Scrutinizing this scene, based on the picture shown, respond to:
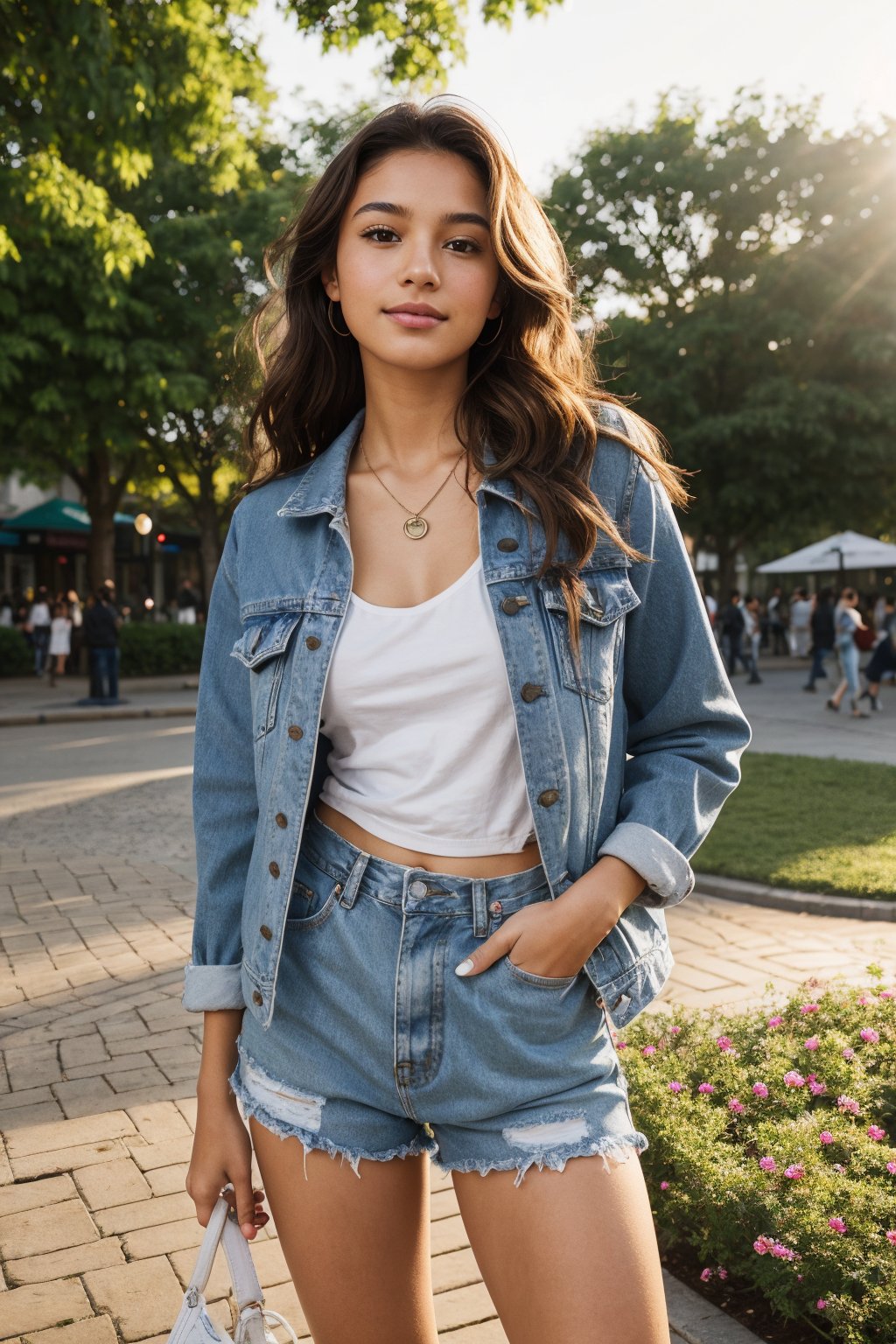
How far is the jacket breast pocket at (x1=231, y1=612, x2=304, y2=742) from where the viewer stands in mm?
1736

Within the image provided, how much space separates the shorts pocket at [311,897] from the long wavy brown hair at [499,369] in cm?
47

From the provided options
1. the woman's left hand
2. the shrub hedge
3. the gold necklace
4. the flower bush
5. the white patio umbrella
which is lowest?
the flower bush

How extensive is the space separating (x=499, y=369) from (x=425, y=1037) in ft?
3.23

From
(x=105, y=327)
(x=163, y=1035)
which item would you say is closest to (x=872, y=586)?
(x=105, y=327)

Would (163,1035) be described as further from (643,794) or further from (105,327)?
(105,327)

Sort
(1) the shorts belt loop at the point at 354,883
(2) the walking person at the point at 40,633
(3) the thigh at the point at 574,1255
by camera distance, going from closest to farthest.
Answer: (3) the thigh at the point at 574,1255, (1) the shorts belt loop at the point at 354,883, (2) the walking person at the point at 40,633

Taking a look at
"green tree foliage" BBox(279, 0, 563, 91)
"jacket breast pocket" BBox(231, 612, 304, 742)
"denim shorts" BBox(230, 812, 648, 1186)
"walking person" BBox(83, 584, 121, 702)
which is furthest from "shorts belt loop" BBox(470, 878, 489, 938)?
"walking person" BBox(83, 584, 121, 702)

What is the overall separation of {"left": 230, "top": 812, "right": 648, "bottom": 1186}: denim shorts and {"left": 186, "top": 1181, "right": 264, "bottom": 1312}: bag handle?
15 centimetres

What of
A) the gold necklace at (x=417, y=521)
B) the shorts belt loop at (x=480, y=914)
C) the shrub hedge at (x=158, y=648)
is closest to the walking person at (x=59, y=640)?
the shrub hedge at (x=158, y=648)

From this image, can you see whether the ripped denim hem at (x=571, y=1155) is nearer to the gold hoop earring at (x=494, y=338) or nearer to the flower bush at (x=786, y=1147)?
the gold hoop earring at (x=494, y=338)

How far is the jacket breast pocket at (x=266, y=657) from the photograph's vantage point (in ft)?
5.70

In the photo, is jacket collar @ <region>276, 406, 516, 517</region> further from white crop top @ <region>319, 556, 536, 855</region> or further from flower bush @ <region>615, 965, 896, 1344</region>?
flower bush @ <region>615, 965, 896, 1344</region>

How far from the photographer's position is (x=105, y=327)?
22.0 metres

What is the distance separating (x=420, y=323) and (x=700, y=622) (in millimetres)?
574
